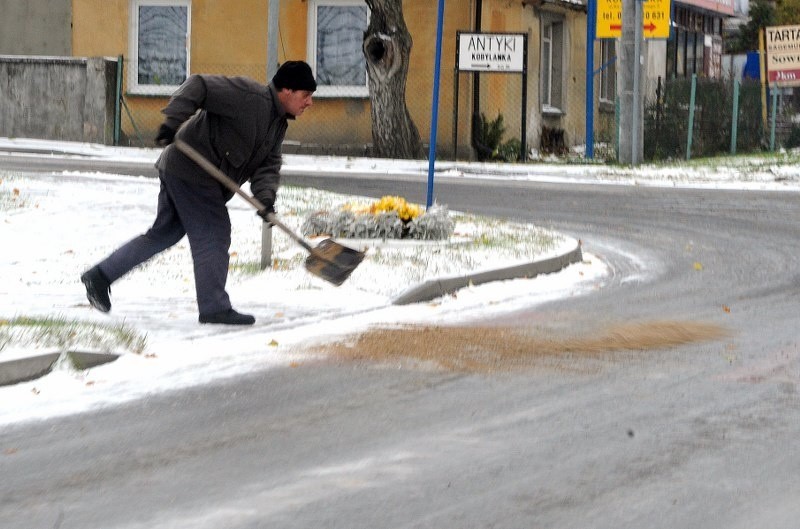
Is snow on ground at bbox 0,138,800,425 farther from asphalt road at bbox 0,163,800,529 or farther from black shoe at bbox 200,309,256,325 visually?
asphalt road at bbox 0,163,800,529

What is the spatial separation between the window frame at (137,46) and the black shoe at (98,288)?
19496 mm

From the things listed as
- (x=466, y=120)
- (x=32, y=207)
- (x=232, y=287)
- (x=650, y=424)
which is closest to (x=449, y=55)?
(x=466, y=120)

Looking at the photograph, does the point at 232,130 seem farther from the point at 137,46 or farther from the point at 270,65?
the point at 137,46

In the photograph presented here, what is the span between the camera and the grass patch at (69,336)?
7.30 meters

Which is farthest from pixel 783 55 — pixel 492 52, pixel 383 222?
pixel 383 222

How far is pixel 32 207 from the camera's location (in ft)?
45.5

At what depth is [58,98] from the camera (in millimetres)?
27938

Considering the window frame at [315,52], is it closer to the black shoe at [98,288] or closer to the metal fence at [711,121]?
the metal fence at [711,121]

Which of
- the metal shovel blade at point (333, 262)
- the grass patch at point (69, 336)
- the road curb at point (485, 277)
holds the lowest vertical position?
the grass patch at point (69, 336)

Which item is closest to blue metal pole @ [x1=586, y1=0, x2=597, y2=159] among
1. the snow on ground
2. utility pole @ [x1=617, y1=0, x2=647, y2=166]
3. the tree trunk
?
utility pole @ [x1=617, y1=0, x2=647, y2=166]

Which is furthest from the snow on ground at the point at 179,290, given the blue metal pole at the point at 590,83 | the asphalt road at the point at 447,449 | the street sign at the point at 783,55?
the street sign at the point at 783,55

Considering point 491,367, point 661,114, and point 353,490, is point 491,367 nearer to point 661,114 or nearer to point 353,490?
point 353,490

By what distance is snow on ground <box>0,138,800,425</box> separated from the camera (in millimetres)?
7074

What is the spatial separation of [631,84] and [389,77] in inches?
155
